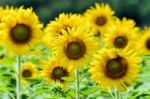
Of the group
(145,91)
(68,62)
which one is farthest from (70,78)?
(145,91)

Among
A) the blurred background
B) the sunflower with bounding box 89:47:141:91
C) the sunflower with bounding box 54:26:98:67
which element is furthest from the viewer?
the blurred background

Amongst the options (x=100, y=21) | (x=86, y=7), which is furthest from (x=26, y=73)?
(x=86, y=7)

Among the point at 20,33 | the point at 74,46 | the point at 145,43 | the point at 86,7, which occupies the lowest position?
the point at 74,46

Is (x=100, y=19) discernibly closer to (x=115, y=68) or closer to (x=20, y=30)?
(x=20, y=30)

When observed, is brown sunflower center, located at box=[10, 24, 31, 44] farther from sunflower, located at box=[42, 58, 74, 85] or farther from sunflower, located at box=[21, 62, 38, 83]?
sunflower, located at box=[21, 62, 38, 83]

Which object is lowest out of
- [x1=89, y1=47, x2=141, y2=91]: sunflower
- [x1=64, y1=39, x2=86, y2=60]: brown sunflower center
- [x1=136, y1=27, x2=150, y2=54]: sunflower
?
[x1=89, y1=47, x2=141, y2=91]: sunflower

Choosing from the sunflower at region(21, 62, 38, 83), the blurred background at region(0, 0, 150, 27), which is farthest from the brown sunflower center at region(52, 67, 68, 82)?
the blurred background at region(0, 0, 150, 27)

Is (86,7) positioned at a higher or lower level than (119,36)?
higher

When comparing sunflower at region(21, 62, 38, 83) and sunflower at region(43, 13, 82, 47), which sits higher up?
sunflower at region(43, 13, 82, 47)
